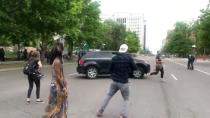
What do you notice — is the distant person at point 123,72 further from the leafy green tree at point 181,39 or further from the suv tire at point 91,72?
the leafy green tree at point 181,39

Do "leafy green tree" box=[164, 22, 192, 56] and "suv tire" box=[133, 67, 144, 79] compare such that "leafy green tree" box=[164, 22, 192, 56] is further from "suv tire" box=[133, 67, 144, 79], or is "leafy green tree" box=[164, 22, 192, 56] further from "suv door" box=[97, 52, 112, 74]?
"suv door" box=[97, 52, 112, 74]

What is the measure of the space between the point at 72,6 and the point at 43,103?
34010mm

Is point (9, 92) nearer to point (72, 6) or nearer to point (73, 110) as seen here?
point (73, 110)

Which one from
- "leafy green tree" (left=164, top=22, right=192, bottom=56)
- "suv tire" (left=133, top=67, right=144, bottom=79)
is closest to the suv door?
"suv tire" (left=133, top=67, right=144, bottom=79)

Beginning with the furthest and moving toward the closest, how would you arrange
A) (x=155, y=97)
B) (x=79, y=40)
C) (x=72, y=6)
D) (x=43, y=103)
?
(x=79, y=40) < (x=72, y=6) < (x=155, y=97) < (x=43, y=103)

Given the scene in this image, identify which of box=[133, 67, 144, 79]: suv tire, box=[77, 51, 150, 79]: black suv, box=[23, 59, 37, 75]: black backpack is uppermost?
box=[23, 59, 37, 75]: black backpack

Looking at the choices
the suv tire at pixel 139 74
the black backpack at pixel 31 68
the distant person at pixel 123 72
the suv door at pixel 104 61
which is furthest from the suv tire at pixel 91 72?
the distant person at pixel 123 72

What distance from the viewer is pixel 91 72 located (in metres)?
25.6

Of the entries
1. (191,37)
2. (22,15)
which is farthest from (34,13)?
(191,37)

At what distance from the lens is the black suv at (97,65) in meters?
25.6

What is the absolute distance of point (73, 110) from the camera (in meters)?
11.7

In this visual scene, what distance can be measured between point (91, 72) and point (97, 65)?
1.71ft

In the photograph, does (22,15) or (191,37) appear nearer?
(22,15)

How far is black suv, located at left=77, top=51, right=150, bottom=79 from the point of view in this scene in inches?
1008
